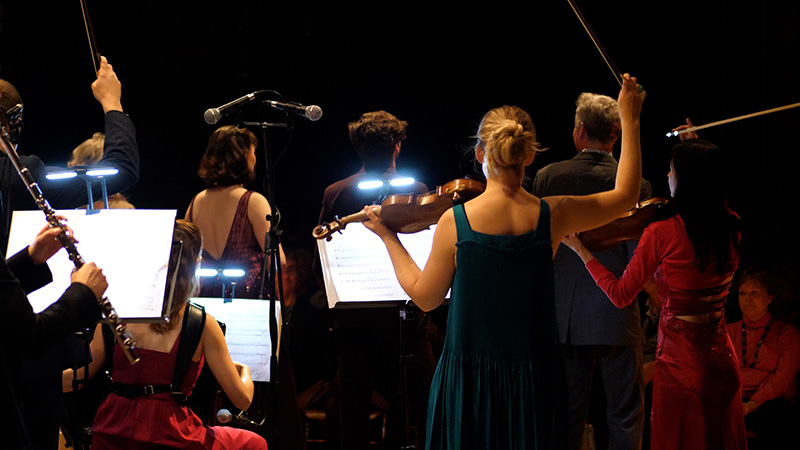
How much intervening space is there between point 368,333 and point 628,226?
142cm

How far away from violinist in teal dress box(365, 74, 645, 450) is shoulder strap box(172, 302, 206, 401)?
3.13ft

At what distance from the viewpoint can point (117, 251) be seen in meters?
2.73

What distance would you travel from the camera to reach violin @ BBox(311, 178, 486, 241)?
2697 mm

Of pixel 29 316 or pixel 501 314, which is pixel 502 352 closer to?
pixel 501 314

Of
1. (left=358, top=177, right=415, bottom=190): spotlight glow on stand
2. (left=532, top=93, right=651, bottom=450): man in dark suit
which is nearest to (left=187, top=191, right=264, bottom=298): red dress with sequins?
(left=358, top=177, right=415, bottom=190): spotlight glow on stand

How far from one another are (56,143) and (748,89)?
195 inches

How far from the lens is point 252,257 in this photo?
4.07 metres

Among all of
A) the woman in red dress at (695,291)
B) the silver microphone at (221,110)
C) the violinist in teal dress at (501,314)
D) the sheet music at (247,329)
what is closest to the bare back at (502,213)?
the violinist in teal dress at (501,314)

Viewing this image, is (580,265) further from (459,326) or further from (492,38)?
(492,38)

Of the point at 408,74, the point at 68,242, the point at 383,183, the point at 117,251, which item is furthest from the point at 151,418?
the point at 408,74

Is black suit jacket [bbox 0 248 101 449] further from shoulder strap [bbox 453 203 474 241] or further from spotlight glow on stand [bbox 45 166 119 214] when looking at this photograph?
shoulder strap [bbox 453 203 474 241]

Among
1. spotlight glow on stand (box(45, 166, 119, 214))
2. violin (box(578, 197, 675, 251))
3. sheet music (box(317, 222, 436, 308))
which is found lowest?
sheet music (box(317, 222, 436, 308))

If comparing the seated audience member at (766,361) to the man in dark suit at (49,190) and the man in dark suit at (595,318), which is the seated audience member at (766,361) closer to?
the man in dark suit at (595,318)

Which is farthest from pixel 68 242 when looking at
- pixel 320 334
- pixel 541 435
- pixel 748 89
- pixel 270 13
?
pixel 748 89
